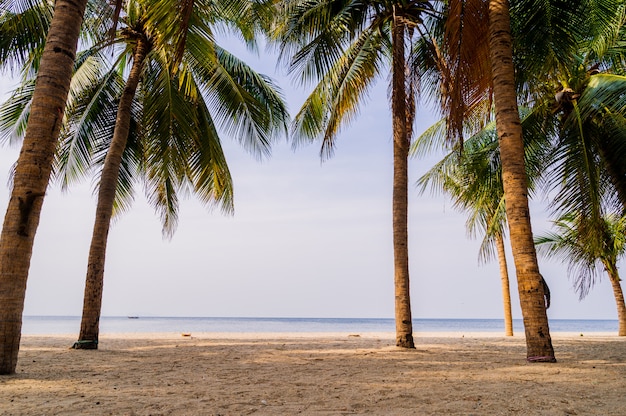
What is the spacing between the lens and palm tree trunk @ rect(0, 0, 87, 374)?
4992 millimetres

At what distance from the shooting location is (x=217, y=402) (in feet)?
12.6

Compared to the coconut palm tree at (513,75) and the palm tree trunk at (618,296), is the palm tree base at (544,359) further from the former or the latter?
the palm tree trunk at (618,296)

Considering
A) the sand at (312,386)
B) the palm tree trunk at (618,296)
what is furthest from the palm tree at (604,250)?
the sand at (312,386)

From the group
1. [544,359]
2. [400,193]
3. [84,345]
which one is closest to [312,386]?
[544,359]

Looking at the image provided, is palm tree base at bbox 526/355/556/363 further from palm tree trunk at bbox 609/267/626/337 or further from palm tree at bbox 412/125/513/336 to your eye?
palm tree trunk at bbox 609/267/626/337

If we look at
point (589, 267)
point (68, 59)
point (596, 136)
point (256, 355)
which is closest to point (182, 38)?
point (68, 59)

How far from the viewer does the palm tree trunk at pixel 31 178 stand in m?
4.99

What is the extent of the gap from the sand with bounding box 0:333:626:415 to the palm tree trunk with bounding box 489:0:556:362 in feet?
1.51

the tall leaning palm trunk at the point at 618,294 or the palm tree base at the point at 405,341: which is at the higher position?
the tall leaning palm trunk at the point at 618,294

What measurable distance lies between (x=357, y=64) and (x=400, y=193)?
350 centimetres

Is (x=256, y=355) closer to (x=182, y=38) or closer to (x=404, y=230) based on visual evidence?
(x=404, y=230)

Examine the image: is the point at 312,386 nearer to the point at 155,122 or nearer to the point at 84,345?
the point at 84,345

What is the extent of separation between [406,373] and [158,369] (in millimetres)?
3191

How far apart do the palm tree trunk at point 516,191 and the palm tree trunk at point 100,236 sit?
7214 millimetres
